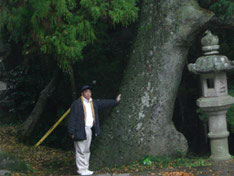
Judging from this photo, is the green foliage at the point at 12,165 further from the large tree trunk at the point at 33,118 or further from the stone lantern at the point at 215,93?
the stone lantern at the point at 215,93

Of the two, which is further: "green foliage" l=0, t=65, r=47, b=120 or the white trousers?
"green foliage" l=0, t=65, r=47, b=120

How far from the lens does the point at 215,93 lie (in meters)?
7.25

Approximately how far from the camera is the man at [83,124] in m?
6.95

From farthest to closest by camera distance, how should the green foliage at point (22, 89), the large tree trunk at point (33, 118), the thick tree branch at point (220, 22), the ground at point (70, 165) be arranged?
the green foliage at point (22, 89), the large tree trunk at point (33, 118), the thick tree branch at point (220, 22), the ground at point (70, 165)

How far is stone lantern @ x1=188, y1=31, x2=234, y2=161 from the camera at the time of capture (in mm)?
7121

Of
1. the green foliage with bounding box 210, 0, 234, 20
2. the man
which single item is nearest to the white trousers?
the man

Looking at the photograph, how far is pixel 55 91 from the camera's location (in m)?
12.5

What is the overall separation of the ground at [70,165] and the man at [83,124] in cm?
42

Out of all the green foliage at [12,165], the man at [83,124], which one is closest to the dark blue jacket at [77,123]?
the man at [83,124]

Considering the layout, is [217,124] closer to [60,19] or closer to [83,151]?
[83,151]

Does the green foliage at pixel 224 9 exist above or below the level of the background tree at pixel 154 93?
above

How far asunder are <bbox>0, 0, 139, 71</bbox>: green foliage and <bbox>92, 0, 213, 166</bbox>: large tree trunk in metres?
0.77

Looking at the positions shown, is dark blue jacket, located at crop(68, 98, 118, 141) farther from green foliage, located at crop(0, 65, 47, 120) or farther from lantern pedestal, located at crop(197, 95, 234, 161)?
green foliage, located at crop(0, 65, 47, 120)

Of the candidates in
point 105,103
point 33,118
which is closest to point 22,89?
point 33,118
